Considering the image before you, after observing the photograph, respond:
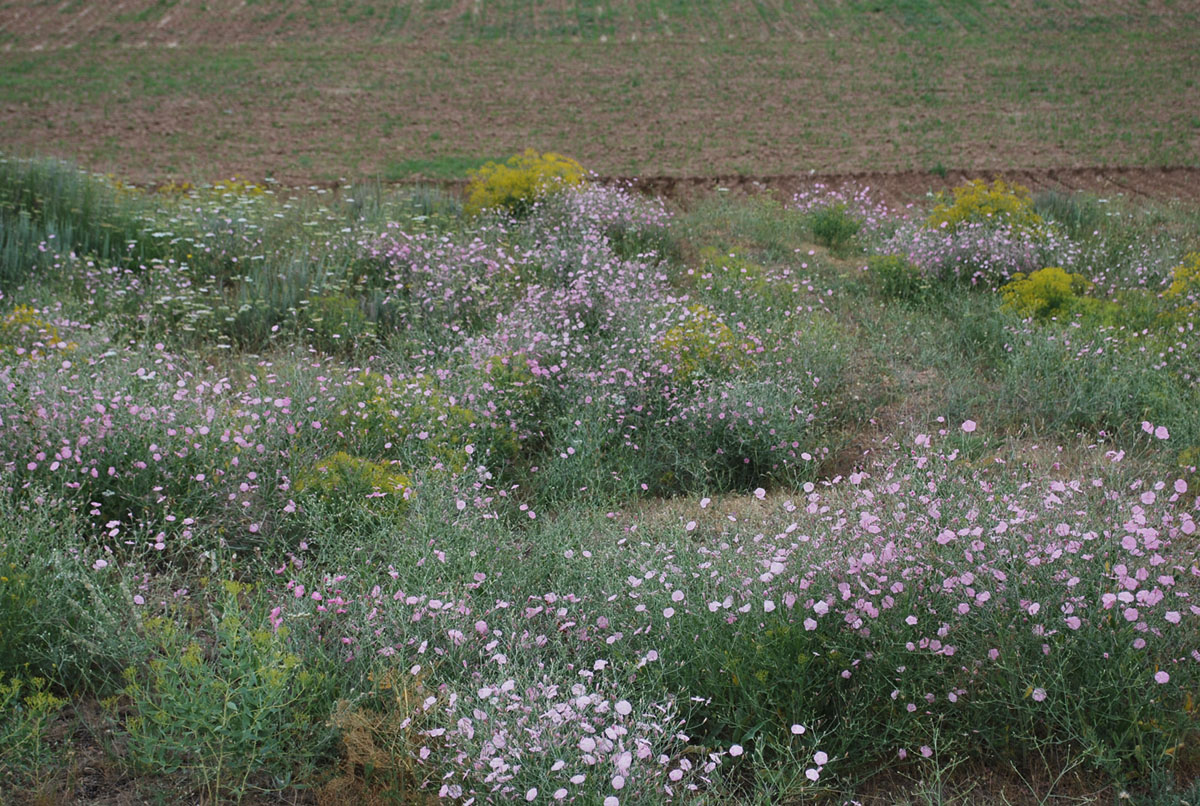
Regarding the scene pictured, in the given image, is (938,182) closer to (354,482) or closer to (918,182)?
(918,182)

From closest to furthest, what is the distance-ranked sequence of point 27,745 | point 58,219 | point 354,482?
point 27,745
point 354,482
point 58,219

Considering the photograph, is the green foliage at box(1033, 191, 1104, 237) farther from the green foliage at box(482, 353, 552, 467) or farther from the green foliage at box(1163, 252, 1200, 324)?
the green foliage at box(482, 353, 552, 467)

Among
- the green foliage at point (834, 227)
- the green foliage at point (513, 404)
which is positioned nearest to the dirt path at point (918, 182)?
the green foliage at point (834, 227)

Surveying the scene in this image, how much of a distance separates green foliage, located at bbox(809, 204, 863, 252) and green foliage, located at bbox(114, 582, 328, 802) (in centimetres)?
875

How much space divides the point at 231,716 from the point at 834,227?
922cm

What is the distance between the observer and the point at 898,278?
28.4ft

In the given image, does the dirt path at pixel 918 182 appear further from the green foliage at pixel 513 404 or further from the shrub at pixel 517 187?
the green foliage at pixel 513 404

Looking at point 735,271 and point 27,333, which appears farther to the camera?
point 735,271

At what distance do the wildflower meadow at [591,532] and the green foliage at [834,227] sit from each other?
188 centimetres

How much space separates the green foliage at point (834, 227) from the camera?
10.4 m

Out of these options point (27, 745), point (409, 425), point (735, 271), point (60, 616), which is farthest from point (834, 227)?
point (27, 745)

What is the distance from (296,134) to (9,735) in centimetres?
1656

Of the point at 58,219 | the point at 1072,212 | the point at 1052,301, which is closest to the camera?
the point at 1052,301

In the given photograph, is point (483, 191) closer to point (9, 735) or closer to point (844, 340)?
point (844, 340)
